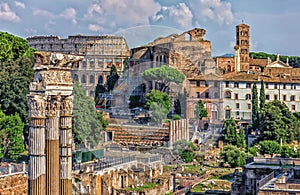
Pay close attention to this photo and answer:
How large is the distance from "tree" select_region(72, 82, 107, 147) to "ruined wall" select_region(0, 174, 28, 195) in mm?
7399

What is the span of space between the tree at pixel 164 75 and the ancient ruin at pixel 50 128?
1973cm

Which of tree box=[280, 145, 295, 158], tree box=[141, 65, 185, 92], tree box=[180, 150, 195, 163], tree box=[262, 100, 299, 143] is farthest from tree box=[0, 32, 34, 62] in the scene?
tree box=[280, 145, 295, 158]

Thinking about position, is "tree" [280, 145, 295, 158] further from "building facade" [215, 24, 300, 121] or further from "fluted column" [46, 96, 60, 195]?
"fluted column" [46, 96, 60, 195]

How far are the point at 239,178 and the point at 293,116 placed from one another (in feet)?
56.5

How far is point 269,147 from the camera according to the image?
28891mm

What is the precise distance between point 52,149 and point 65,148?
0.57ft

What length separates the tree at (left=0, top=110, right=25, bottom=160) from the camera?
21.7 meters

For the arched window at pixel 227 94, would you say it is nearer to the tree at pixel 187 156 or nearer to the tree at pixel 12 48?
the tree at pixel 187 156

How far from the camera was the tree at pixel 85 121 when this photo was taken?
24312 millimetres

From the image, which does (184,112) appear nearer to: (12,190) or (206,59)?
(206,59)

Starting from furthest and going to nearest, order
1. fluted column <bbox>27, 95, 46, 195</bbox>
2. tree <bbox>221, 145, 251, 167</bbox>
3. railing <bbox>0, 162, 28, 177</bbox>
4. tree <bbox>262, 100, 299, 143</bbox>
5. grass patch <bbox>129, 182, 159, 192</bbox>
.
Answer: tree <bbox>262, 100, 299, 143</bbox> → tree <bbox>221, 145, 251, 167</bbox> → grass patch <bbox>129, 182, 159, 192</bbox> → railing <bbox>0, 162, 28, 177</bbox> → fluted column <bbox>27, 95, 46, 195</bbox>

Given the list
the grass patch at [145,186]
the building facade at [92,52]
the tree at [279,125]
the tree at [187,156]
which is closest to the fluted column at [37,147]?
the grass patch at [145,186]

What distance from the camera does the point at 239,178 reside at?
16.6m

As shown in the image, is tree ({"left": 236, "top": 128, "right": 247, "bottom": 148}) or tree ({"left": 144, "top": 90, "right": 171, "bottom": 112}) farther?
tree ({"left": 236, "top": 128, "right": 247, "bottom": 148})
